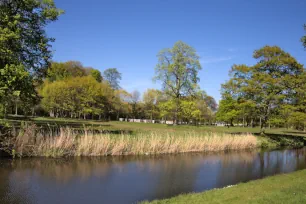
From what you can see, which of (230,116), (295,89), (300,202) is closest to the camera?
(300,202)

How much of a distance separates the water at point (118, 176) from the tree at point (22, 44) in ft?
13.7

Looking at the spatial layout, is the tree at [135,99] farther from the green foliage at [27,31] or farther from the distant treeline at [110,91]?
the green foliage at [27,31]

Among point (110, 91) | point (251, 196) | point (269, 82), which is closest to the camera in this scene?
point (251, 196)

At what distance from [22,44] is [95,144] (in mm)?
7543

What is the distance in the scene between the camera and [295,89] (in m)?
29.2

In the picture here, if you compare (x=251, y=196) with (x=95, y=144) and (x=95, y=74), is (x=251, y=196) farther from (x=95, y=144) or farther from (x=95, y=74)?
(x=95, y=74)

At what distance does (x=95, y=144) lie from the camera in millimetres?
16953

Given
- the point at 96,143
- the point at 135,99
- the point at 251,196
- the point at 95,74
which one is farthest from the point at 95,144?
the point at 95,74

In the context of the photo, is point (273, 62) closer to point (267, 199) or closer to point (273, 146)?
point (273, 146)

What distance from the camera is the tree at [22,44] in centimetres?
1423

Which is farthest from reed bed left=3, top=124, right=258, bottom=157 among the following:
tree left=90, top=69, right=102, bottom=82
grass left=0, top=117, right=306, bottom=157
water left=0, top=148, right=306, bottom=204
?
tree left=90, top=69, right=102, bottom=82

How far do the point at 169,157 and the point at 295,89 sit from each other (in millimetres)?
18185

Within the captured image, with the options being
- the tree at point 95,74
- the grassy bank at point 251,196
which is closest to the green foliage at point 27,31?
the grassy bank at point 251,196

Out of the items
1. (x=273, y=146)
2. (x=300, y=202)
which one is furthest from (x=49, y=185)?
(x=273, y=146)
